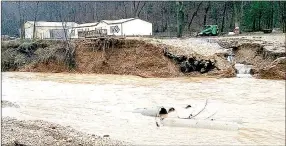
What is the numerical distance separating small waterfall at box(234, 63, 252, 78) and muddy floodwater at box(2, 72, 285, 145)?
104 cm

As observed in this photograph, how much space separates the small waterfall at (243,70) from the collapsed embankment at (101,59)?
0.52 m

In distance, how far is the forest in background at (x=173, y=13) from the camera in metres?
50.9

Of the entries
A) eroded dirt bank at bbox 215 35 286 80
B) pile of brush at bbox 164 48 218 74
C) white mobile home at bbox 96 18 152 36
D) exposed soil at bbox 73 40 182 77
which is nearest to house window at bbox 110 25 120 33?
white mobile home at bbox 96 18 152 36

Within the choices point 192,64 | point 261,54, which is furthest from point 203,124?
point 261,54

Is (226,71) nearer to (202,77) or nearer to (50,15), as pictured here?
(202,77)

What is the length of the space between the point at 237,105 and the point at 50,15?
88347mm

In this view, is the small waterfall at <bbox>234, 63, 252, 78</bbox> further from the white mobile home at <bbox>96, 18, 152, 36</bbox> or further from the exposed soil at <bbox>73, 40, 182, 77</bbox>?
the white mobile home at <bbox>96, 18, 152, 36</bbox>

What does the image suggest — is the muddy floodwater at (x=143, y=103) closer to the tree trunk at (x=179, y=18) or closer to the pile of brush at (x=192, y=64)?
the pile of brush at (x=192, y=64)

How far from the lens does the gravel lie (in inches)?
500

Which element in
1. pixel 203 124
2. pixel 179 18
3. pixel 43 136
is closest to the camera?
pixel 43 136

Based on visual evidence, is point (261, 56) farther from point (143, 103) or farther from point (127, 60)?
point (143, 103)

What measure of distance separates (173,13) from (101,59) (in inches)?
1723

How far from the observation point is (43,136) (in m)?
13.6

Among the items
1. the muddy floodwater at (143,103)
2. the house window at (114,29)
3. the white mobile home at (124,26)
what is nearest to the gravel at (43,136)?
the muddy floodwater at (143,103)
